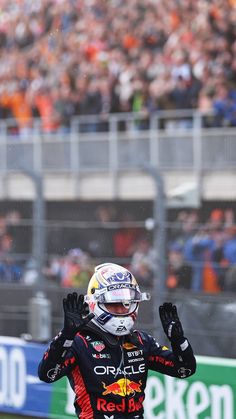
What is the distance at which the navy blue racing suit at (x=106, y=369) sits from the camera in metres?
4.86

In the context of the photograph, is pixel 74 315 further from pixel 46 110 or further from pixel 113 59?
pixel 46 110

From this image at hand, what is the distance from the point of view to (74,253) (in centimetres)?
1036

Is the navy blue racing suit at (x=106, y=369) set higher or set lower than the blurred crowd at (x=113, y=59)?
lower

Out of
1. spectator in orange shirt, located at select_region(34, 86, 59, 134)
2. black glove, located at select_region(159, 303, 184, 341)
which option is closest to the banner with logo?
black glove, located at select_region(159, 303, 184, 341)

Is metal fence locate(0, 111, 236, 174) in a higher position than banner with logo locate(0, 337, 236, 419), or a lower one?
higher

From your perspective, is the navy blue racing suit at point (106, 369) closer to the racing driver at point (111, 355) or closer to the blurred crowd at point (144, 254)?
the racing driver at point (111, 355)

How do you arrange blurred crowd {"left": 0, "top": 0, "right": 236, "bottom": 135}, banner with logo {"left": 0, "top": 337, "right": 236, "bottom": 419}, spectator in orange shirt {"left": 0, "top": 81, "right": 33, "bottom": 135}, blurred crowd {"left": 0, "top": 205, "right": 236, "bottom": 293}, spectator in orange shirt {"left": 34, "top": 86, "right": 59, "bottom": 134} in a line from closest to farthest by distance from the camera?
banner with logo {"left": 0, "top": 337, "right": 236, "bottom": 419} < blurred crowd {"left": 0, "top": 205, "right": 236, "bottom": 293} < blurred crowd {"left": 0, "top": 0, "right": 236, "bottom": 135} < spectator in orange shirt {"left": 34, "top": 86, "right": 59, "bottom": 134} < spectator in orange shirt {"left": 0, "top": 81, "right": 33, "bottom": 135}

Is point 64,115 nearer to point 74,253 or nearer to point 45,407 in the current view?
point 74,253

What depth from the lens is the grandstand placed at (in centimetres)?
955

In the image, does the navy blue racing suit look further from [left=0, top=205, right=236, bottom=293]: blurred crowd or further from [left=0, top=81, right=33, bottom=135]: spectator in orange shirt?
Answer: [left=0, top=81, right=33, bottom=135]: spectator in orange shirt

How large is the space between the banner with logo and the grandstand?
0.69 meters

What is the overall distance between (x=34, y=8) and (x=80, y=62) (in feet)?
7.99

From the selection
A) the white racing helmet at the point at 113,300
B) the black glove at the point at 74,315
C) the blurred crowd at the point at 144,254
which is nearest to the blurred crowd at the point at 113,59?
→ the blurred crowd at the point at 144,254

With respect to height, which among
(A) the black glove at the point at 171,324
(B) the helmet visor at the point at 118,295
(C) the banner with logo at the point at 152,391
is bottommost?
(C) the banner with logo at the point at 152,391
